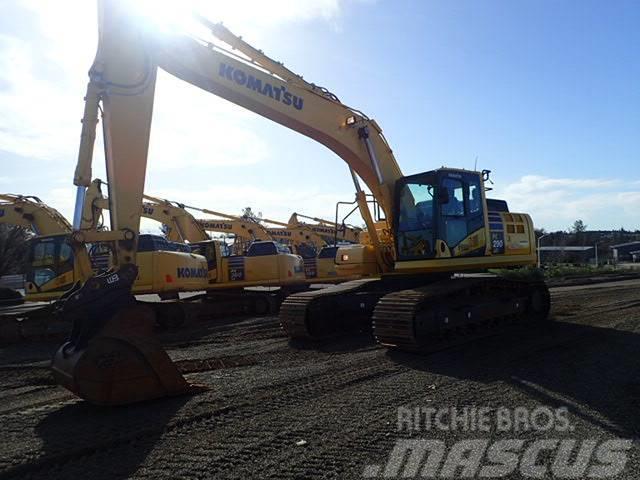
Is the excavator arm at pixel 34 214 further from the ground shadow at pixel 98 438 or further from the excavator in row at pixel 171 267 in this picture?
the ground shadow at pixel 98 438

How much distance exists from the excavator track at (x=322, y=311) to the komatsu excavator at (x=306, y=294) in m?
0.03

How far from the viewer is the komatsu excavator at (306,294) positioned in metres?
5.52

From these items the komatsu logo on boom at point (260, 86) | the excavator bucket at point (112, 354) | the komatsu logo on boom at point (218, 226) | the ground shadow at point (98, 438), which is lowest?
the ground shadow at point (98, 438)

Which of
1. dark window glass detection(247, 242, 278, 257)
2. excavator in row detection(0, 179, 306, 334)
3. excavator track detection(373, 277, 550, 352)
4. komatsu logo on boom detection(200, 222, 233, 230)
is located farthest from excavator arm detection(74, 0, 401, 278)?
komatsu logo on boom detection(200, 222, 233, 230)

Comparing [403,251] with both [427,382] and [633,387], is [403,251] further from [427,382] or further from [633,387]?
[633,387]

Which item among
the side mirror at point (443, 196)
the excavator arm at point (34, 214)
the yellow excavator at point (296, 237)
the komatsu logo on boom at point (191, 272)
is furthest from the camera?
the yellow excavator at point (296, 237)

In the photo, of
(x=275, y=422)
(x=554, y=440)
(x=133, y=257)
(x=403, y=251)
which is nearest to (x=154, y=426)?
(x=275, y=422)

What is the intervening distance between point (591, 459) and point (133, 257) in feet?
16.2

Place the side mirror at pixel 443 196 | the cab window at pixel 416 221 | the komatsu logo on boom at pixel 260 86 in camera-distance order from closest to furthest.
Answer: the komatsu logo on boom at pixel 260 86
the side mirror at pixel 443 196
the cab window at pixel 416 221

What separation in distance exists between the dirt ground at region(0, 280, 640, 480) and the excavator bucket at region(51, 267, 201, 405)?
0.65 feet

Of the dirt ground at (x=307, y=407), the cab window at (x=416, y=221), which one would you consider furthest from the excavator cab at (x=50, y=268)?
the cab window at (x=416, y=221)

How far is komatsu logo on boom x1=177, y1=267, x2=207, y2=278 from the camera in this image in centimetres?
1360

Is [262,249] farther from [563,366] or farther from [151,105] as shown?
[563,366]

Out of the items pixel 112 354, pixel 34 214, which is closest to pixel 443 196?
pixel 112 354
